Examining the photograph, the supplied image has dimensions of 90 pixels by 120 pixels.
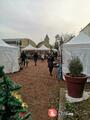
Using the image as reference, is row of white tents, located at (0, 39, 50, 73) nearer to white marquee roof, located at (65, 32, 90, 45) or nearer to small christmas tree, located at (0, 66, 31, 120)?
white marquee roof, located at (65, 32, 90, 45)

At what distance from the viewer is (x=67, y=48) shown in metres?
13.3

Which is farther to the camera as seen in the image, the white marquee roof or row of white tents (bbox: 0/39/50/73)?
row of white tents (bbox: 0/39/50/73)

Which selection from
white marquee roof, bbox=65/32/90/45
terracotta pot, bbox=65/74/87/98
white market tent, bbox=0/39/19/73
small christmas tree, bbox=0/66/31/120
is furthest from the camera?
white market tent, bbox=0/39/19/73

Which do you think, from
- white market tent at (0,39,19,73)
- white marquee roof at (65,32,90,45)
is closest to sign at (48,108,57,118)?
white marquee roof at (65,32,90,45)

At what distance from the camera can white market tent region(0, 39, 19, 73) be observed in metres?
16.9

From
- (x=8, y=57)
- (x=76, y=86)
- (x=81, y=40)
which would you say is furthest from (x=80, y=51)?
(x=8, y=57)

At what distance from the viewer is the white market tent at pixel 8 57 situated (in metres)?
16.9

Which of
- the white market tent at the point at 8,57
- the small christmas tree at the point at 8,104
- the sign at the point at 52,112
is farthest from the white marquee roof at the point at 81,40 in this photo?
the small christmas tree at the point at 8,104

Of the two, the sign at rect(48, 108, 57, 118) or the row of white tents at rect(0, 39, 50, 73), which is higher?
the row of white tents at rect(0, 39, 50, 73)

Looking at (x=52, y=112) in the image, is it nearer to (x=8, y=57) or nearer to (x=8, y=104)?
(x=8, y=104)

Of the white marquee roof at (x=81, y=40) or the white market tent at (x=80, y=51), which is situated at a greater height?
the white marquee roof at (x=81, y=40)

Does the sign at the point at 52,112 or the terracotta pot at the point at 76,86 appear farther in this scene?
the terracotta pot at the point at 76,86

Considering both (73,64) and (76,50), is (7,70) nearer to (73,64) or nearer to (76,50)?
(76,50)

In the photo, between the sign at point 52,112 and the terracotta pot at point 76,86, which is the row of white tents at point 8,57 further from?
the sign at point 52,112
